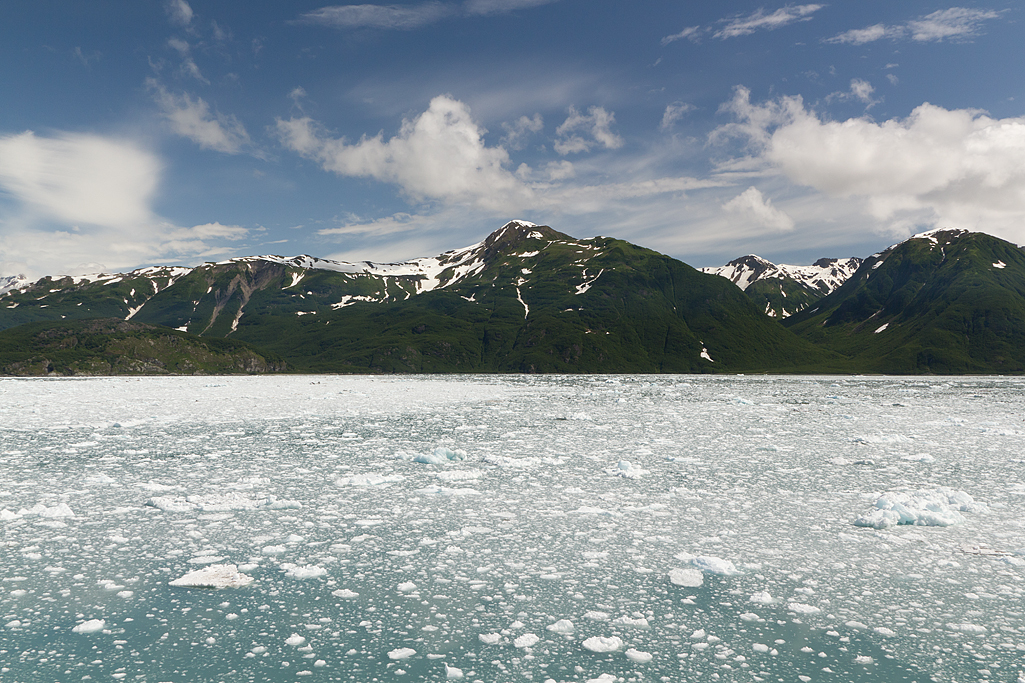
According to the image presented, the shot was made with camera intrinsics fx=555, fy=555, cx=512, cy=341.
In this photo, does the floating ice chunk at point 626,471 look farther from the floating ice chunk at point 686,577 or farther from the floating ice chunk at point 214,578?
the floating ice chunk at point 214,578

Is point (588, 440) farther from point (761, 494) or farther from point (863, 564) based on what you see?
point (863, 564)

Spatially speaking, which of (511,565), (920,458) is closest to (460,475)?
(511,565)

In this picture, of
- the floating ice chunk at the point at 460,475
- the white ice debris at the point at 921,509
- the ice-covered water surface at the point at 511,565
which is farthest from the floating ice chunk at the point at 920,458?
the floating ice chunk at the point at 460,475

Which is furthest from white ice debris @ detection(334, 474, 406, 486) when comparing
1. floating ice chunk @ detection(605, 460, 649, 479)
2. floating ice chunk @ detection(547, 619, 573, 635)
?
floating ice chunk @ detection(547, 619, 573, 635)

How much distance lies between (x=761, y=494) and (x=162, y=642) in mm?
13547

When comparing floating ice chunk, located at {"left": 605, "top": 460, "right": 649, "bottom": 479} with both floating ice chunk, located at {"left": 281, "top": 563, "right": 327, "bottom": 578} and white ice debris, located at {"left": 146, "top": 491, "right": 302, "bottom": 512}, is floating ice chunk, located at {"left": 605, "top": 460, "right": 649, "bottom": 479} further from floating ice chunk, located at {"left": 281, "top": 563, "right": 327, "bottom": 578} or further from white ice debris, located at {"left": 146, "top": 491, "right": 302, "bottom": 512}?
floating ice chunk, located at {"left": 281, "top": 563, "right": 327, "bottom": 578}

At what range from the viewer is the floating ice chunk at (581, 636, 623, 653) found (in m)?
7.05

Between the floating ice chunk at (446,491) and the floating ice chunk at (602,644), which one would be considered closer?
the floating ice chunk at (602,644)

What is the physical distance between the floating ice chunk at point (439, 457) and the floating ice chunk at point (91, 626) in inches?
475

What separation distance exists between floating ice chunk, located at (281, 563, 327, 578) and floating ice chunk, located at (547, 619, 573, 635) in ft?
13.9

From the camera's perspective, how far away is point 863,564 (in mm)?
9969

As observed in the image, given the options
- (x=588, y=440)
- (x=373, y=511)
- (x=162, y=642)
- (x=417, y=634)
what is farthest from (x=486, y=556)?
(x=588, y=440)

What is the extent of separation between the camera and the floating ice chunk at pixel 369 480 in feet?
52.9

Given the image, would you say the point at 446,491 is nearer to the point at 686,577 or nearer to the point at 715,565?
the point at 686,577
